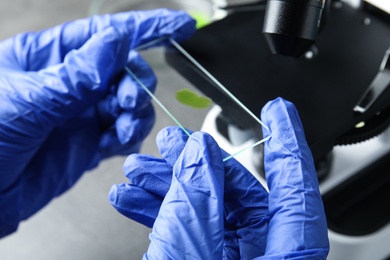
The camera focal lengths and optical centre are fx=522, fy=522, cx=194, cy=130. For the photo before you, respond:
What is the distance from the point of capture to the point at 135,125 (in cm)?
100

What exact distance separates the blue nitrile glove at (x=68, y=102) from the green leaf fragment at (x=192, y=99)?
6 centimetres

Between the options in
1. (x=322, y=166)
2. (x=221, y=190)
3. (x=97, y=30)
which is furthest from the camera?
(x=97, y=30)

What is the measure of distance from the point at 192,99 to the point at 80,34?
0.29m

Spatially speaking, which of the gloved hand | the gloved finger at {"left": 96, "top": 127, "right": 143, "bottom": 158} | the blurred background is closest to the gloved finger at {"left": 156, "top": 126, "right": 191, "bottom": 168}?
the gloved hand

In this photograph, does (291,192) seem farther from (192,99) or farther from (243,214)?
(192,99)

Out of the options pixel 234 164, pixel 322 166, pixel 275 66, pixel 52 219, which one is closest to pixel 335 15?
pixel 275 66

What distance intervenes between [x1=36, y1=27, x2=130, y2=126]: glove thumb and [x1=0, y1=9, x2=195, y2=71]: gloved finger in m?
0.08

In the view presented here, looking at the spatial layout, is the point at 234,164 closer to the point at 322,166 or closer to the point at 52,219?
the point at 322,166

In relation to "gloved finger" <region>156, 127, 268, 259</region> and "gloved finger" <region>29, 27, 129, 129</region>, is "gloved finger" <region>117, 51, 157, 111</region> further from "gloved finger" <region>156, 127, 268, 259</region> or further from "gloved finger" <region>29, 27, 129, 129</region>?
"gloved finger" <region>156, 127, 268, 259</region>

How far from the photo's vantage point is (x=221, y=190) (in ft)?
2.37

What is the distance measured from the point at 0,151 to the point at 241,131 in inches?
17.5

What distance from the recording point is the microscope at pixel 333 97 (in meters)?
0.88

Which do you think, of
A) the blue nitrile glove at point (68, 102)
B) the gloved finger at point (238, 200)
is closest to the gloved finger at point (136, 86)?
the blue nitrile glove at point (68, 102)

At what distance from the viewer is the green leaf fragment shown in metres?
0.94
